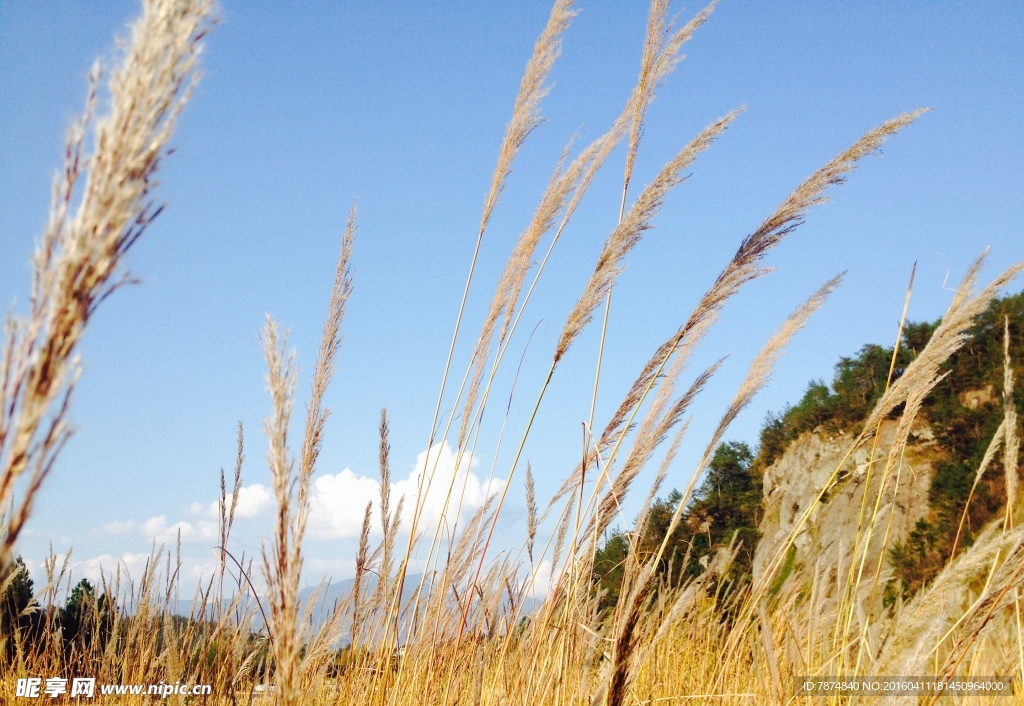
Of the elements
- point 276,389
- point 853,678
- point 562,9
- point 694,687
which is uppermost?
point 562,9

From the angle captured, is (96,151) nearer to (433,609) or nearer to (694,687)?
(433,609)

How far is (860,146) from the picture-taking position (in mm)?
1917

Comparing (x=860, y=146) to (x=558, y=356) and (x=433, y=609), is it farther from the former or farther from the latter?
(x=433, y=609)

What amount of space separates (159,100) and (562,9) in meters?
2.21

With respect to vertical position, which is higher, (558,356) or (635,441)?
(558,356)

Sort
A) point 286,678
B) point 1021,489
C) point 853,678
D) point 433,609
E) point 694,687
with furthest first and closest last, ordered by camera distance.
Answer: point 1021,489 < point 694,687 < point 433,609 < point 853,678 < point 286,678

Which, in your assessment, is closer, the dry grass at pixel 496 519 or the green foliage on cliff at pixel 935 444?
the dry grass at pixel 496 519

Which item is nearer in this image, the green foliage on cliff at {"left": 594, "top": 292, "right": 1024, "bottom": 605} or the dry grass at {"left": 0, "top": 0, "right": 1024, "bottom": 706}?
the dry grass at {"left": 0, "top": 0, "right": 1024, "bottom": 706}

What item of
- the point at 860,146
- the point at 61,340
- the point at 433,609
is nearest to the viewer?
the point at 61,340

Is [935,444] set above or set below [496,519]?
above

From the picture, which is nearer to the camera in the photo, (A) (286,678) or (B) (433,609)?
(A) (286,678)

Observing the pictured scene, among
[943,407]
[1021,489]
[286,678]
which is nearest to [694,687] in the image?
[286,678]

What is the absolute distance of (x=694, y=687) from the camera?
2982 mm

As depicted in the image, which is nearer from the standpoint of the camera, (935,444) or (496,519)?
(496,519)
